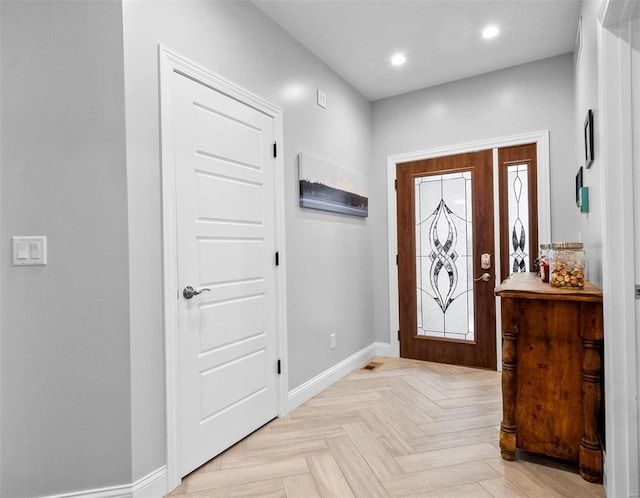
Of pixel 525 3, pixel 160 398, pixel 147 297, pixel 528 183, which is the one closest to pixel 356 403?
pixel 160 398

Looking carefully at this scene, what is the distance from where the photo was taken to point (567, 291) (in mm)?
1831

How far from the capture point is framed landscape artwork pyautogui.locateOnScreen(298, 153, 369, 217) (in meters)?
2.88

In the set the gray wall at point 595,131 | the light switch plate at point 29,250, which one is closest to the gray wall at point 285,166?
the light switch plate at point 29,250

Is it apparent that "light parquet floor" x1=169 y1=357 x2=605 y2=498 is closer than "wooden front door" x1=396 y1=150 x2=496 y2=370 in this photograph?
Yes

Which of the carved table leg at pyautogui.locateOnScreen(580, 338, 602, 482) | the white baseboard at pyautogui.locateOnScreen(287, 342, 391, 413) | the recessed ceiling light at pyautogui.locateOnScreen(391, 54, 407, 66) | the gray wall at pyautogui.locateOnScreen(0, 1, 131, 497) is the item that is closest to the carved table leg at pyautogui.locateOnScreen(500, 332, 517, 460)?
the carved table leg at pyautogui.locateOnScreen(580, 338, 602, 482)

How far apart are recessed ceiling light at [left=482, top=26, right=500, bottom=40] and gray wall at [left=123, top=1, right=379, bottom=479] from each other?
124 cm

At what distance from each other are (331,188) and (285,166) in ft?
2.08

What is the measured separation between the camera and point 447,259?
3.71 m

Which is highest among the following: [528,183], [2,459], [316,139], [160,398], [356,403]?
[316,139]

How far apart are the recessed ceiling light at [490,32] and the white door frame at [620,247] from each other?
→ 4.51 feet

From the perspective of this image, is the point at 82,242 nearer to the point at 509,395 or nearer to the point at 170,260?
the point at 170,260

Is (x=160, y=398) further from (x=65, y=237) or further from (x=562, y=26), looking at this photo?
(x=562, y=26)

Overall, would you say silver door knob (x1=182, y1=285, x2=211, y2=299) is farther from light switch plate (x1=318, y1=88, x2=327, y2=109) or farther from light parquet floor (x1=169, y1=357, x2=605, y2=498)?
light switch plate (x1=318, y1=88, x2=327, y2=109)

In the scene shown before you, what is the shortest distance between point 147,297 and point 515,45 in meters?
3.26
